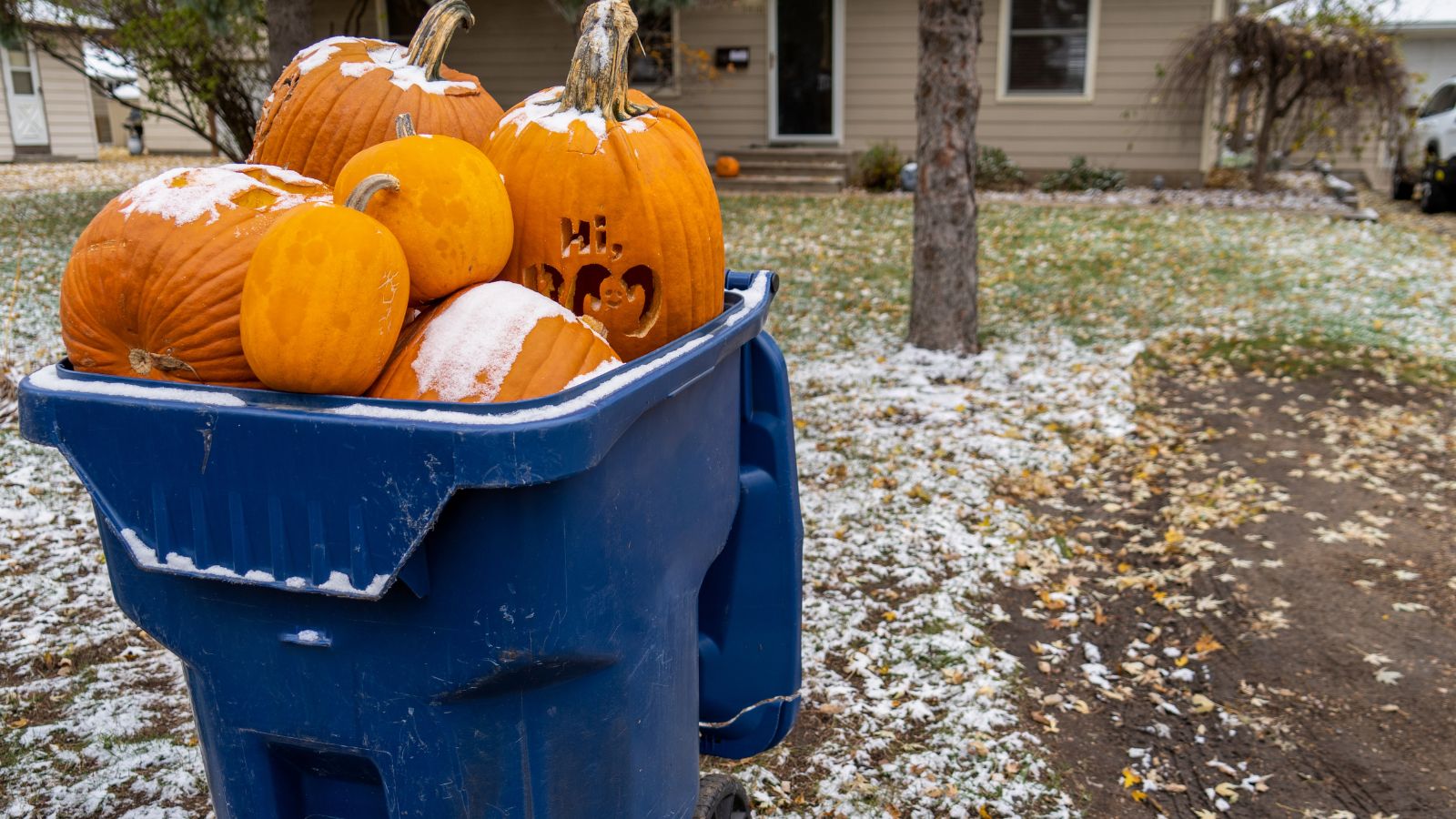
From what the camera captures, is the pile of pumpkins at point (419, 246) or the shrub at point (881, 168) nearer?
the pile of pumpkins at point (419, 246)

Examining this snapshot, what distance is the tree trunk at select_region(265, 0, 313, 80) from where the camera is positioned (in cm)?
820

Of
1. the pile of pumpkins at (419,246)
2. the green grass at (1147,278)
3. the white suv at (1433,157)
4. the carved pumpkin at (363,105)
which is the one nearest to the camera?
the pile of pumpkins at (419,246)

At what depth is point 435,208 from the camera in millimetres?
1667

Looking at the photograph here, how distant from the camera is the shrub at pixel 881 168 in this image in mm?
14961

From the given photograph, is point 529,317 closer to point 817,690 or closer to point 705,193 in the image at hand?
point 705,193

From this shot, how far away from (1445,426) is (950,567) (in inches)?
137

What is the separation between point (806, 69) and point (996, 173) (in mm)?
3171

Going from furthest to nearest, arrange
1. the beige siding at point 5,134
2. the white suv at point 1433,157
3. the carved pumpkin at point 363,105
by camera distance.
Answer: the beige siding at point 5,134 < the white suv at point 1433,157 < the carved pumpkin at point 363,105

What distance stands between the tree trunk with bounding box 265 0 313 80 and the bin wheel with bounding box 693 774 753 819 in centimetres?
737

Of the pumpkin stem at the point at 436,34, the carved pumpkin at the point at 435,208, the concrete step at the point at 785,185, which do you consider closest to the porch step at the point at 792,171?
the concrete step at the point at 785,185

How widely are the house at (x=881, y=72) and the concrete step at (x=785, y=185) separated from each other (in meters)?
0.62

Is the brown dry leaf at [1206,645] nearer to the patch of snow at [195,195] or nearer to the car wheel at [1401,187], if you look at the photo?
the patch of snow at [195,195]

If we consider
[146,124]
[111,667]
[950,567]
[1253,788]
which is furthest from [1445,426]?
[146,124]

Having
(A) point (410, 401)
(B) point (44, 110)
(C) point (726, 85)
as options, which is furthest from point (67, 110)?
(A) point (410, 401)
